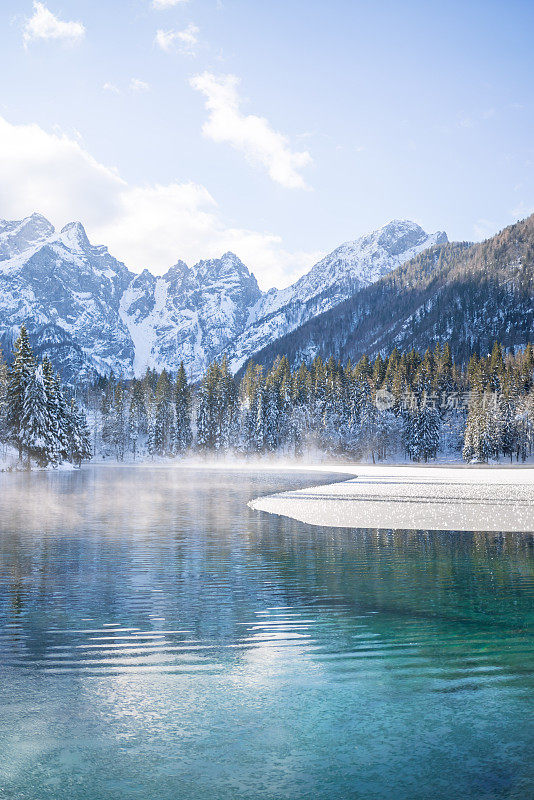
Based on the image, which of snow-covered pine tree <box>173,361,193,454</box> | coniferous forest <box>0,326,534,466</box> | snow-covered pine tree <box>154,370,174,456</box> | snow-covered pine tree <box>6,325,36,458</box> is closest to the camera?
snow-covered pine tree <box>6,325,36,458</box>

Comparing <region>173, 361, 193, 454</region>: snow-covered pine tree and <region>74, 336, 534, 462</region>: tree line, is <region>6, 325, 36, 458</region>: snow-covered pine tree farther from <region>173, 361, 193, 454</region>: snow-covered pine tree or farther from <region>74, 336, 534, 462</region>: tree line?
<region>173, 361, 193, 454</region>: snow-covered pine tree

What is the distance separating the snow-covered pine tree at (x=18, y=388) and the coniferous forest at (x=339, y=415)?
1383 centimetres

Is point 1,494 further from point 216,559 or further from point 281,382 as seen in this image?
point 281,382

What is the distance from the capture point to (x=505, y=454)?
115 metres

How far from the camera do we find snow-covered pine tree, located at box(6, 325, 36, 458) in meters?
79.2

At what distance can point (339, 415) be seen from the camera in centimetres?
13112

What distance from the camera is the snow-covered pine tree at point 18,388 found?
79.2 meters

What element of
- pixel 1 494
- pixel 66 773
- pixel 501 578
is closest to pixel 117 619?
pixel 66 773

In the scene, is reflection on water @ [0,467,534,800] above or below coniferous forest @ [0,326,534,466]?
below

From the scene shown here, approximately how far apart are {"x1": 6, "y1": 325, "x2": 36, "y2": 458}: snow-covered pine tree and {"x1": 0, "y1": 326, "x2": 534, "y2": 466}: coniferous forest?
1383 centimetres

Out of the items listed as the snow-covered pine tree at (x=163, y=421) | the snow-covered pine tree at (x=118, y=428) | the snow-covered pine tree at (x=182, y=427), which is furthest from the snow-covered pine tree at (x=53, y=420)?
the snow-covered pine tree at (x=118, y=428)

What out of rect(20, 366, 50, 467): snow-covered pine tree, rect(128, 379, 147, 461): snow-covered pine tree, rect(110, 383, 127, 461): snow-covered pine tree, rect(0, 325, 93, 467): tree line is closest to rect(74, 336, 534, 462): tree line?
rect(110, 383, 127, 461): snow-covered pine tree

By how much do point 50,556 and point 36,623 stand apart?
7.42 metres

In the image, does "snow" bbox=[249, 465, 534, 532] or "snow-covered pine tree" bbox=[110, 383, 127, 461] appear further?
"snow-covered pine tree" bbox=[110, 383, 127, 461]
